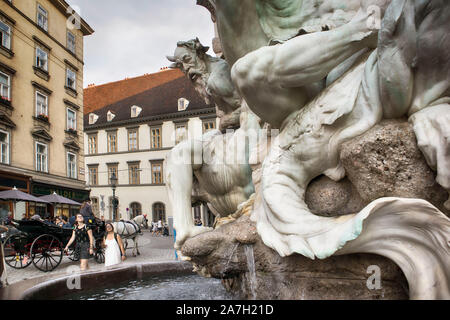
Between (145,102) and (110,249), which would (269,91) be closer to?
(110,249)

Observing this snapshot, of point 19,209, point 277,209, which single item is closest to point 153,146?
point 19,209

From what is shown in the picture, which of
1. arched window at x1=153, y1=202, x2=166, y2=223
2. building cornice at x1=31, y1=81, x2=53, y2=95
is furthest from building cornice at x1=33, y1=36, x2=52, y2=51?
arched window at x1=153, y1=202, x2=166, y2=223

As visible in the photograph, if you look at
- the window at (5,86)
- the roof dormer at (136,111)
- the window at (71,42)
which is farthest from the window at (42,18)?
the roof dormer at (136,111)

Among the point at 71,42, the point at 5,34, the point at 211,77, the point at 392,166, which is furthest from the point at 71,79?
the point at 392,166

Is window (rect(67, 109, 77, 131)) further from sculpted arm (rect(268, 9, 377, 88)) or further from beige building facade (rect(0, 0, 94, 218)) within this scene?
sculpted arm (rect(268, 9, 377, 88))

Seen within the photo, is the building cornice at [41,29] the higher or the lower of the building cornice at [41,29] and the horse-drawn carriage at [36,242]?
the higher

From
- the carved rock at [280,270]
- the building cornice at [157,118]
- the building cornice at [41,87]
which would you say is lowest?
the carved rock at [280,270]

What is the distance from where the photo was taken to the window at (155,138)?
33.5 meters

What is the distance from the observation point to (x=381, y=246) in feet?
4.37

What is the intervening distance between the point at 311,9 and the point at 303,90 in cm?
52

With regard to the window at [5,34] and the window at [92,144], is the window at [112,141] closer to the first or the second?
the window at [92,144]

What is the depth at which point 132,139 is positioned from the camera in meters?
35.0

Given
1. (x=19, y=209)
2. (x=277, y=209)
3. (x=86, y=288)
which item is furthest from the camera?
(x=19, y=209)

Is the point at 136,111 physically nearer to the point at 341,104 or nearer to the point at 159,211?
the point at 159,211
